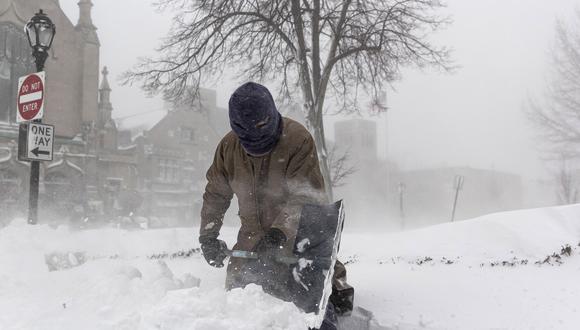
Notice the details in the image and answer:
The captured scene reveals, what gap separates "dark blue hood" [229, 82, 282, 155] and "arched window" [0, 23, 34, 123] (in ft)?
86.9

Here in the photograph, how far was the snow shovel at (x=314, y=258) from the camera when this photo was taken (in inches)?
102

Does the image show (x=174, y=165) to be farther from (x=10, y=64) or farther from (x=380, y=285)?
(x=380, y=285)

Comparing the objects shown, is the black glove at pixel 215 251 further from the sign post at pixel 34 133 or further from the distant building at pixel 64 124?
the distant building at pixel 64 124

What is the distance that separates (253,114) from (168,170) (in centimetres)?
3719

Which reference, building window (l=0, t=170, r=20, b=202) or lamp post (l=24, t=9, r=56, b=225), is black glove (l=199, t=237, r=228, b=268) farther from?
building window (l=0, t=170, r=20, b=202)

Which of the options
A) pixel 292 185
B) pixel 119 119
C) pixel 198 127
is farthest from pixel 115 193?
pixel 292 185

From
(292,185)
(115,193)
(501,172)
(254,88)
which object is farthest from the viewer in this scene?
(501,172)

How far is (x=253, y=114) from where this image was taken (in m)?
2.87

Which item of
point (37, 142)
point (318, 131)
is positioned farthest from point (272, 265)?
point (318, 131)

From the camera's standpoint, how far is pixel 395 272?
20.1ft

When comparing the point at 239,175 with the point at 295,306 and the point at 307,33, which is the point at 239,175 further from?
the point at 307,33

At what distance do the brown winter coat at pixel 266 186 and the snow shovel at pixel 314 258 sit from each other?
0.14m

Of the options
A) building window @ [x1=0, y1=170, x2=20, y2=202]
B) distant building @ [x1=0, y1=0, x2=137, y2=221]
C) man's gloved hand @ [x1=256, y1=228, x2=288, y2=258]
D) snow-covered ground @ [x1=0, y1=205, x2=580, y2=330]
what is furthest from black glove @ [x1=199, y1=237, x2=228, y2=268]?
building window @ [x1=0, y1=170, x2=20, y2=202]

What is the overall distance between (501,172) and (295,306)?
8388 cm
